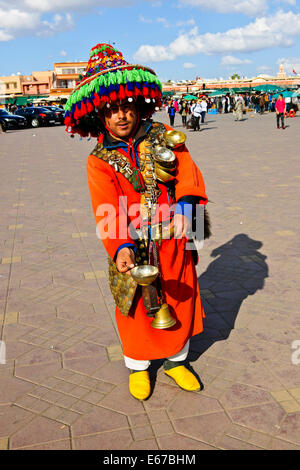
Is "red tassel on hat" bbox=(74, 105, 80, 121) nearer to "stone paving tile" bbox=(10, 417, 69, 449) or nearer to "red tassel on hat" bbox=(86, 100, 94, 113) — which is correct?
"red tassel on hat" bbox=(86, 100, 94, 113)

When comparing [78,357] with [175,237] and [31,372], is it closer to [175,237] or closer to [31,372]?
[31,372]

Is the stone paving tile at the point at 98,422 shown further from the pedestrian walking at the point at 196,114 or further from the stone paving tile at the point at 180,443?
the pedestrian walking at the point at 196,114

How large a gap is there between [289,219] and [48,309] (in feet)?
12.8

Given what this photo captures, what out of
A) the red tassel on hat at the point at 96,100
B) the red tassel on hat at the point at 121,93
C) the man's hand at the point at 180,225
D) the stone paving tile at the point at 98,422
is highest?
the red tassel on hat at the point at 121,93

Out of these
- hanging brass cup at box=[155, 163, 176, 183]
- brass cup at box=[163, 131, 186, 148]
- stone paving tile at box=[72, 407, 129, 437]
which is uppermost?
brass cup at box=[163, 131, 186, 148]

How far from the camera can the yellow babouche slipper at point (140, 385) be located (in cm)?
272

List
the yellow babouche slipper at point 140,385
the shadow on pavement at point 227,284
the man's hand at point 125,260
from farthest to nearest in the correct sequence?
the shadow on pavement at point 227,284
the yellow babouche slipper at point 140,385
the man's hand at point 125,260

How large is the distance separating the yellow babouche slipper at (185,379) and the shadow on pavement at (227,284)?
0.32 m

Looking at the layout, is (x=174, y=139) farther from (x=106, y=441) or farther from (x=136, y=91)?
(x=106, y=441)

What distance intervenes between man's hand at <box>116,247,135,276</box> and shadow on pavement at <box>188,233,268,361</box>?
4.07 ft

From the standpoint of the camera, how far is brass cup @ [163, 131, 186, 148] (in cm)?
246

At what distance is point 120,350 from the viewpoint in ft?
10.8

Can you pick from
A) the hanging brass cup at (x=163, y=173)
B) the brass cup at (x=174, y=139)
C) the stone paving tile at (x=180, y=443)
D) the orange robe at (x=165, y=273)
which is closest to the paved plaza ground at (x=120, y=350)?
the stone paving tile at (x=180, y=443)

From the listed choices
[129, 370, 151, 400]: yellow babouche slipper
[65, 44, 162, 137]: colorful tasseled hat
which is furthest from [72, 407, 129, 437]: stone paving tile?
[65, 44, 162, 137]: colorful tasseled hat
